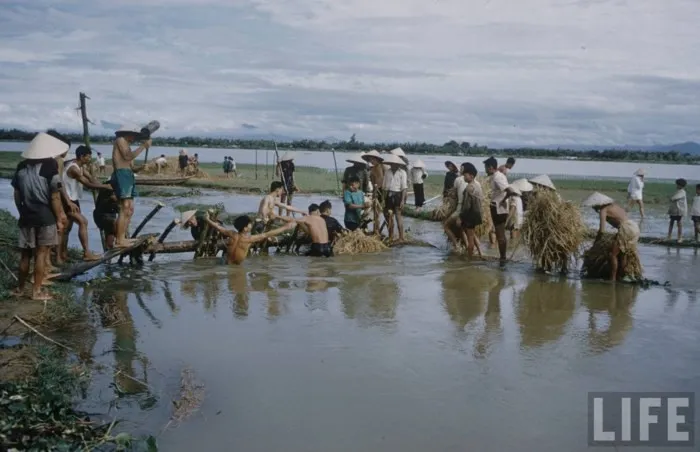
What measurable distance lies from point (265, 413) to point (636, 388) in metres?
2.79

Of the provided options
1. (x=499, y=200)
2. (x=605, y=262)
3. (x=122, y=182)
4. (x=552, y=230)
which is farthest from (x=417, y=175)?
(x=122, y=182)

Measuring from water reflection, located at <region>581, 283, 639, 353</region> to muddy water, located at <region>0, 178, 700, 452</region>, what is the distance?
0.03 meters

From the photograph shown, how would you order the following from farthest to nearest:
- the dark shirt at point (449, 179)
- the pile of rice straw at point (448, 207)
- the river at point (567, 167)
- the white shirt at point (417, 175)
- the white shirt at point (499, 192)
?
the river at point (567, 167) < the white shirt at point (417, 175) < the dark shirt at point (449, 179) < the pile of rice straw at point (448, 207) < the white shirt at point (499, 192)

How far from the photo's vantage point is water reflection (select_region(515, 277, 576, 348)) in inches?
259

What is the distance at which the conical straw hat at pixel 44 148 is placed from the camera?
6.71 meters

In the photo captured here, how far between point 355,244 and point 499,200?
8.17 ft

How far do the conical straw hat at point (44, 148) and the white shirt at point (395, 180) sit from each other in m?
6.18

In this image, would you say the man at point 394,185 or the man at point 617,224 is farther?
the man at point 394,185

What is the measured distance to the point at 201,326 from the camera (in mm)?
6656

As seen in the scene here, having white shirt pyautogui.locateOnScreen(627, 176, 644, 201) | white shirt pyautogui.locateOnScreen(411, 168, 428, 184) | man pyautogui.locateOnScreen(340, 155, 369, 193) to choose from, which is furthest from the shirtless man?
white shirt pyautogui.locateOnScreen(627, 176, 644, 201)

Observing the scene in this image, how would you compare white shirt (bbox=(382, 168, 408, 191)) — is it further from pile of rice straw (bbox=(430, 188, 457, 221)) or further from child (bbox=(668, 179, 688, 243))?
child (bbox=(668, 179, 688, 243))

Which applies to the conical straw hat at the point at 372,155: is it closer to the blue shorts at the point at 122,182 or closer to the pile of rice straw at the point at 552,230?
the pile of rice straw at the point at 552,230

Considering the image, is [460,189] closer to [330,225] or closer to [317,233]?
[330,225]

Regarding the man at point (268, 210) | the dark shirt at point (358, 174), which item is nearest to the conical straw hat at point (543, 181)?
the man at point (268, 210)
